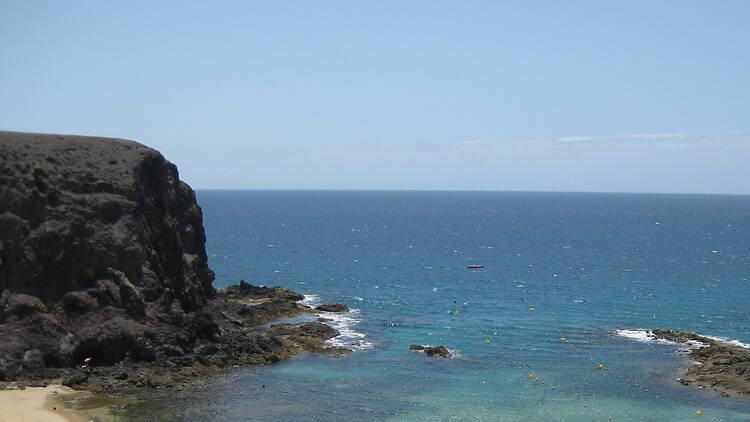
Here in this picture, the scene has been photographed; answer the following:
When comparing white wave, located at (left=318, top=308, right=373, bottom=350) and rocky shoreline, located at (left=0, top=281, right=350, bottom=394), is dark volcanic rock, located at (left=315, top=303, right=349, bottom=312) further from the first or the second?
rocky shoreline, located at (left=0, top=281, right=350, bottom=394)

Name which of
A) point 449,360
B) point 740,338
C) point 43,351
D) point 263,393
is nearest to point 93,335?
point 43,351

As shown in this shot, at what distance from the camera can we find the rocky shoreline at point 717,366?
49.9 metres

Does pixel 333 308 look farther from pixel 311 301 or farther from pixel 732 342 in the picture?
pixel 732 342

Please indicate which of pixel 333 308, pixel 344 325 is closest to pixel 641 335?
pixel 344 325

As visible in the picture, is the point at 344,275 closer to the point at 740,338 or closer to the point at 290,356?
the point at 290,356

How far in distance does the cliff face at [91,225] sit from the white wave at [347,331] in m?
12.2

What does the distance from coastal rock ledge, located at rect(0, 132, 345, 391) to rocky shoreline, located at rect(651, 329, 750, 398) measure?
88.4ft

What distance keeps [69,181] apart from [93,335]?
1323 cm

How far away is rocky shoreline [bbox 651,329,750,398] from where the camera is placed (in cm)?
4991

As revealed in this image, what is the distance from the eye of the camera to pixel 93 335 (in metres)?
49.4

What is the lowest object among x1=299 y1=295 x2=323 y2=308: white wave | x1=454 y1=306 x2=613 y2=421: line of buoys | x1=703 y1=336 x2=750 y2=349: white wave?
x1=454 y1=306 x2=613 y2=421: line of buoys

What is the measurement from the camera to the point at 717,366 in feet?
178

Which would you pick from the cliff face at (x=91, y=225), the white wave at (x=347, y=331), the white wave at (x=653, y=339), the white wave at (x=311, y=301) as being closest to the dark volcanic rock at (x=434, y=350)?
the white wave at (x=347, y=331)

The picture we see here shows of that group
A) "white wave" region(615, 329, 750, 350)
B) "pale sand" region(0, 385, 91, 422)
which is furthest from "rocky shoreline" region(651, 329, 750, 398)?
"pale sand" region(0, 385, 91, 422)
